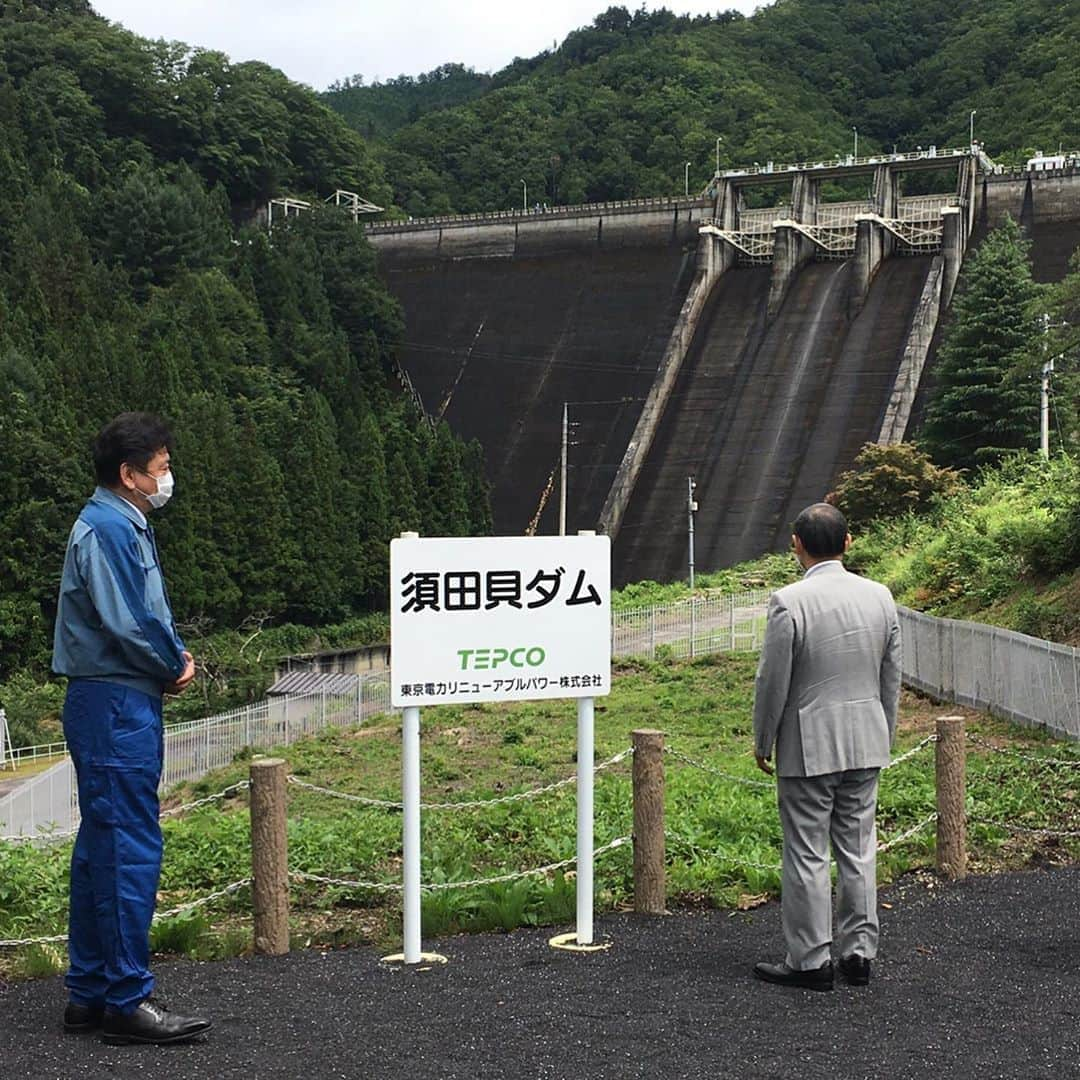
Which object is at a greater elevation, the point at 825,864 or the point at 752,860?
the point at 825,864

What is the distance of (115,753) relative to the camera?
→ 16.0 feet

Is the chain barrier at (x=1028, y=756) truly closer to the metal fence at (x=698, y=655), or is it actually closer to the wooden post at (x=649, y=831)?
the metal fence at (x=698, y=655)

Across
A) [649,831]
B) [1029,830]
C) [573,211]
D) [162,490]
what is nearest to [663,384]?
[573,211]

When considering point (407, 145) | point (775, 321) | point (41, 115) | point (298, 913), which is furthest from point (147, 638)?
point (407, 145)

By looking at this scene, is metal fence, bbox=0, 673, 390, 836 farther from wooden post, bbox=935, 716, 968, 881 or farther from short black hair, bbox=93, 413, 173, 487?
short black hair, bbox=93, 413, 173, 487

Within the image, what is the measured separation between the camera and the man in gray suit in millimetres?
5496

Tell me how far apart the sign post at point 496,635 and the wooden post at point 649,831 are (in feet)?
1.19

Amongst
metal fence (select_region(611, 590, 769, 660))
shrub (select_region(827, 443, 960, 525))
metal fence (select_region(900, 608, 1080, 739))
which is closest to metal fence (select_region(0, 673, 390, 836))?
metal fence (select_region(611, 590, 769, 660))

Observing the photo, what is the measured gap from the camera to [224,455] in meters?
41.1

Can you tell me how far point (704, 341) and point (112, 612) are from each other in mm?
45453

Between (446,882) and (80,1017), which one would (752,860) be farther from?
(80,1017)

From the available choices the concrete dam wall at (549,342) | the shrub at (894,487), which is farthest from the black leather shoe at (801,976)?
the concrete dam wall at (549,342)

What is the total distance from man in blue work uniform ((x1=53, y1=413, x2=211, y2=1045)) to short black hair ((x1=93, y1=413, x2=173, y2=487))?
0.01 m

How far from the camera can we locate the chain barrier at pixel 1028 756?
399 inches
